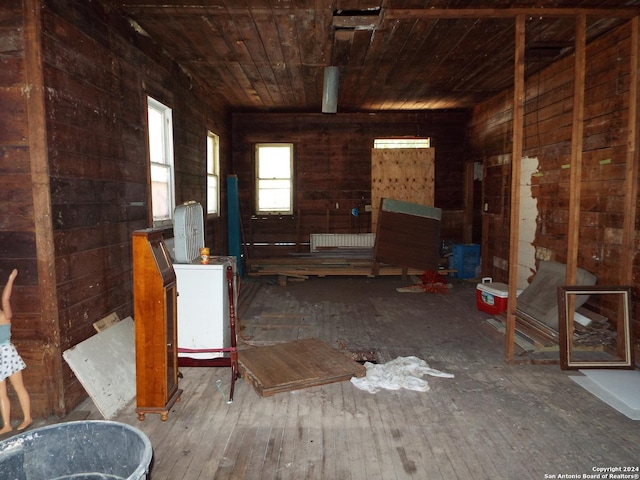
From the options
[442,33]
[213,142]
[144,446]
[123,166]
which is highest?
[442,33]

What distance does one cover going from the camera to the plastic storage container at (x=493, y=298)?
5.50 meters

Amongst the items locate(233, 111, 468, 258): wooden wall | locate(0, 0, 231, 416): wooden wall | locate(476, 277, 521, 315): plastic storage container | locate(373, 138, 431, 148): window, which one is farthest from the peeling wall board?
locate(373, 138, 431, 148): window

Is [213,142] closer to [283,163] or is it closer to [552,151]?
[283,163]

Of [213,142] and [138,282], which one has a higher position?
[213,142]

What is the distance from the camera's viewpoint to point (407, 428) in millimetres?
3029

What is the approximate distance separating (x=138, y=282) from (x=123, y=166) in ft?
5.19

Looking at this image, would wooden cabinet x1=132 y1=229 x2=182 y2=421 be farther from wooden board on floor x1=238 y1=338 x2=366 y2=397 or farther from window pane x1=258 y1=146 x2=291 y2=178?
window pane x1=258 y1=146 x2=291 y2=178

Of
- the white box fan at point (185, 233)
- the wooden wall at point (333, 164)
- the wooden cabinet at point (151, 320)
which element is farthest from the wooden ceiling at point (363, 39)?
the wooden cabinet at point (151, 320)

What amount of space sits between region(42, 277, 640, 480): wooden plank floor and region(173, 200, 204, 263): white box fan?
1092 mm

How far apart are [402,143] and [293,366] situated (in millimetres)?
6831

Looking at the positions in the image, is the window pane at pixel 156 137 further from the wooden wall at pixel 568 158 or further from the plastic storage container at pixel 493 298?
the wooden wall at pixel 568 158

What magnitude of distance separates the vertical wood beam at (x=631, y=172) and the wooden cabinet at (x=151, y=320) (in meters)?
4.05

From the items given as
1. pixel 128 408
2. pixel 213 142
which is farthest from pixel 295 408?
pixel 213 142

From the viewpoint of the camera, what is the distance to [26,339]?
3062 mm
